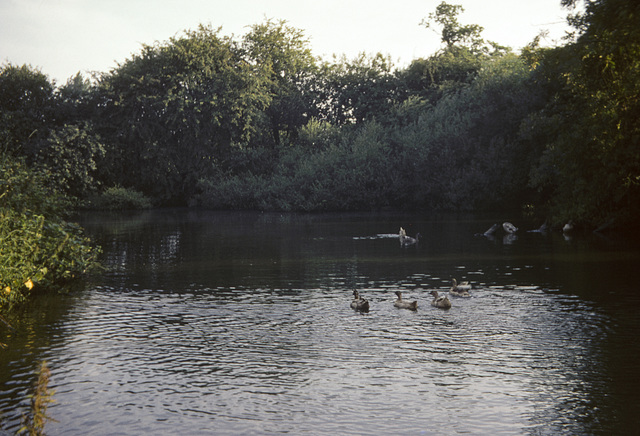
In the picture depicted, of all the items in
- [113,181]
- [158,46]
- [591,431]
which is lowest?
[591,431]

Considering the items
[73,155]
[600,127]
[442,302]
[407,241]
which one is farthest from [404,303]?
[73,155]

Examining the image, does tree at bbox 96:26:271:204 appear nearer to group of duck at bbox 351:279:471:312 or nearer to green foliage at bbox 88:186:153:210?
green foliage at bbox 88:186:153:210

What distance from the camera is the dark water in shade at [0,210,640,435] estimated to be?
11312 millimetres

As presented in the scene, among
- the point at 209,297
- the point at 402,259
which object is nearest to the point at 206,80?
the point at 402,259

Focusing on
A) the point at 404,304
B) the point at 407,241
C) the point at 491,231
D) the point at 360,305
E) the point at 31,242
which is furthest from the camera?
the point at 491,231

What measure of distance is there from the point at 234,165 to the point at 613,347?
69.8 meters

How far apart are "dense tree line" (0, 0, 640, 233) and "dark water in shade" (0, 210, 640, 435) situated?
28.2 meters

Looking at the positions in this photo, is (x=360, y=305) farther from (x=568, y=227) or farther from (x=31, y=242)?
(x=568, y=227)

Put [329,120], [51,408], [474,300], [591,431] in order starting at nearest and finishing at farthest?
1. [591,431]
2. [51,408]
3. [474,300]
4. [329,120]

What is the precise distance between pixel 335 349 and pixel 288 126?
247 ft

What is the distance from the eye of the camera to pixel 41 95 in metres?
81.8

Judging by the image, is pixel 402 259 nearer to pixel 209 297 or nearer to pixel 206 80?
pixel 209 297

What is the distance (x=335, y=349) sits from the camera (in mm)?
15422

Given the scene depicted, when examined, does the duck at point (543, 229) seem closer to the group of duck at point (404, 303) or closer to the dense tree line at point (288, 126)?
the dense tree line at point (288, 126)
